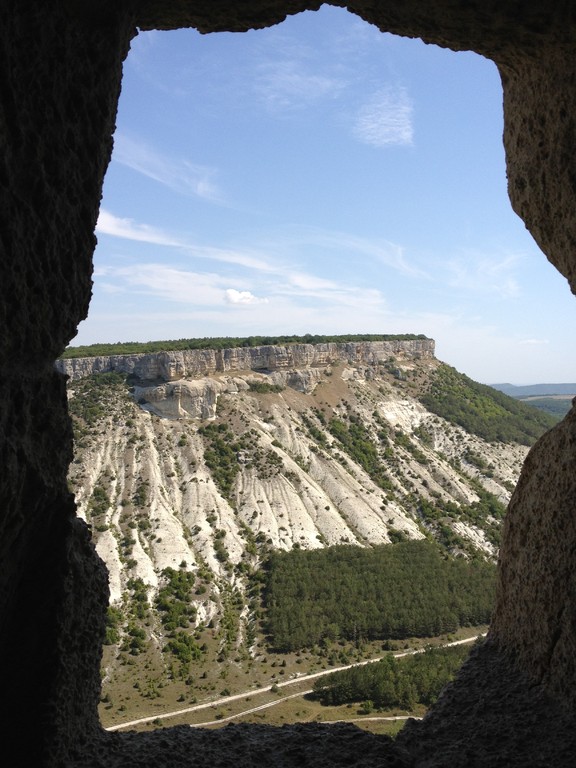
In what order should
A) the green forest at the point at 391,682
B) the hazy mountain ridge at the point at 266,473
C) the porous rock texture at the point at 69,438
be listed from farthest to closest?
the hazy mountain ridge at the point at 266,473 → the green forest at the point at 391,682 → the porous rock texture at the point at 69,438

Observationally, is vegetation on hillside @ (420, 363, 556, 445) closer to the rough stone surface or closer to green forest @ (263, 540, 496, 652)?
green forest @ (263, 540, 496, 652)

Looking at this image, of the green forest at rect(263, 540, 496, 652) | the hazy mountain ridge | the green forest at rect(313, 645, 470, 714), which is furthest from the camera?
the hazy mountain ridge

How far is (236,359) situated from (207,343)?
771 centimetres

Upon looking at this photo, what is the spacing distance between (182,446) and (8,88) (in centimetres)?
6073

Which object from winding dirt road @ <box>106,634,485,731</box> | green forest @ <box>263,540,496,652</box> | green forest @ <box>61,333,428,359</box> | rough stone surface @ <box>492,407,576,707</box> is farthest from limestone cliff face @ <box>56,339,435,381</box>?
rough stone surface @ <box>492,407,576,707</box>

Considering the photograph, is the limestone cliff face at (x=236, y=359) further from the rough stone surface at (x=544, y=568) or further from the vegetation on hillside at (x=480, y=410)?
the rough stone surface at (x=544, y=568)

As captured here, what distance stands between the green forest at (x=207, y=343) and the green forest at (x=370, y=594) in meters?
34.6

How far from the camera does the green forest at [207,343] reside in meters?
74.9

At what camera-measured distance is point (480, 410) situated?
83000 mm

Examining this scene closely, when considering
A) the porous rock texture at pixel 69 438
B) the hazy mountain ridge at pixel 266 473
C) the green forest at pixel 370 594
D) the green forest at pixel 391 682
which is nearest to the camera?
the porous rock texture at pixel 69 438

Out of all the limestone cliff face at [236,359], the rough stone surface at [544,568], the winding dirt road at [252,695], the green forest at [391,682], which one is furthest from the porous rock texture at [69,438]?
the limestone cliff face at [236,359]

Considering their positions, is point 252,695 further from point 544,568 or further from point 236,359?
point 236,359

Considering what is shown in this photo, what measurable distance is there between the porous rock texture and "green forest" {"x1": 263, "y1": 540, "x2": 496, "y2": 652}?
36143mm

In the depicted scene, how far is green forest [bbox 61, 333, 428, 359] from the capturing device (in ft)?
246
